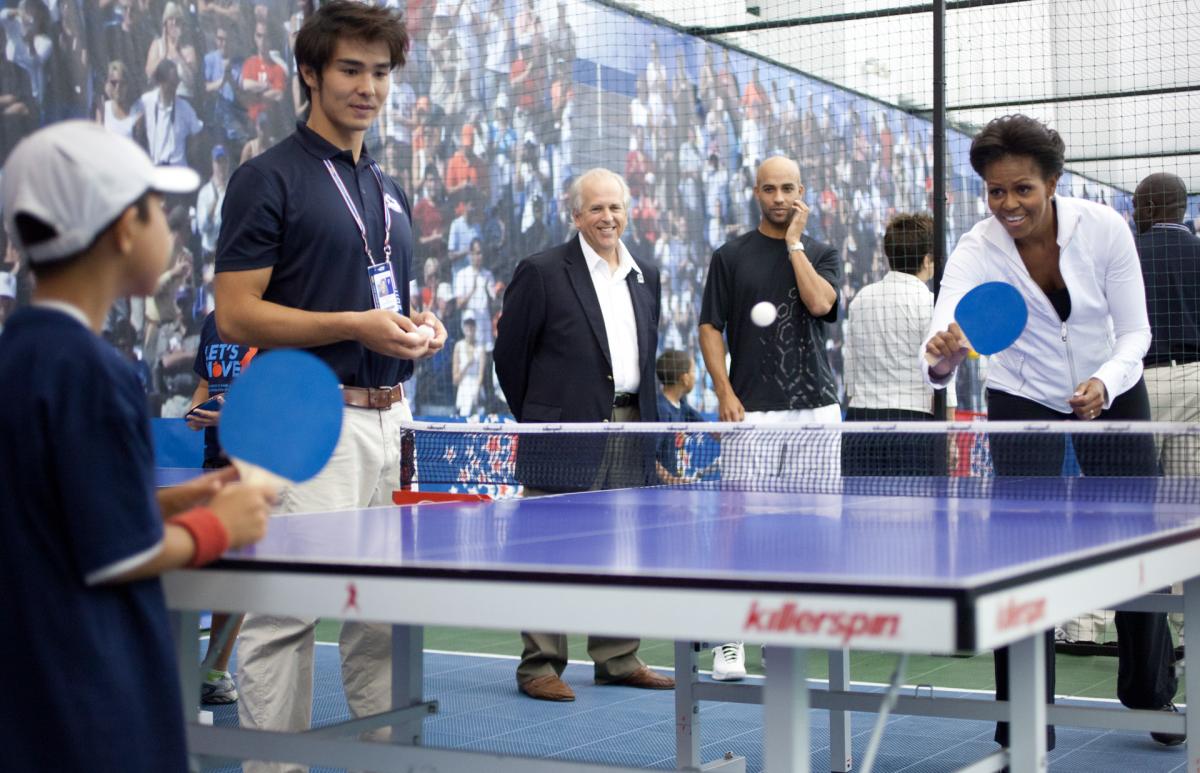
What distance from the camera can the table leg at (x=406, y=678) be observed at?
3.34 meters

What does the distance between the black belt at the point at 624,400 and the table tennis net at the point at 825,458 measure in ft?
0.67

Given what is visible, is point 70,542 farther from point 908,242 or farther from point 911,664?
point 908,242

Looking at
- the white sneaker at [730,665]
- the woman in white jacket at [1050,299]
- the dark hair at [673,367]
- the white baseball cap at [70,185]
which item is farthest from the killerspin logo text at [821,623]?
the dark hair at [673,367]

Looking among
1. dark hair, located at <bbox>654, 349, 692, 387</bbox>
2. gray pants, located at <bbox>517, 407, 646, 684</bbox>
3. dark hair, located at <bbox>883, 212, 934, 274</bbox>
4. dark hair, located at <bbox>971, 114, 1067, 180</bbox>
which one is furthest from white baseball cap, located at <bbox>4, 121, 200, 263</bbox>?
dark hair, located at <bbox>654, 349, 692, 387</bbox>

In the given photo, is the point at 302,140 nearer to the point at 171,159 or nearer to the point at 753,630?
the point at 753,630

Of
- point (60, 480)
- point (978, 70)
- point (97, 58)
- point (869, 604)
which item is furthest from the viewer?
point (978, 70)

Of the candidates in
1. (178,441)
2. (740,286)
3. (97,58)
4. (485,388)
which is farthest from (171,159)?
(740,286)

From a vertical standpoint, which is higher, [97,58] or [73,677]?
[97,58]

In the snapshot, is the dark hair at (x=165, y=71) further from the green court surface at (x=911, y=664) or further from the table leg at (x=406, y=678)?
the table leg at (x=406, y=678)

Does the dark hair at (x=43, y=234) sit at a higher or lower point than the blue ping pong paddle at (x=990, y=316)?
higher

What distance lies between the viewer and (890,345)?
6.21 metres

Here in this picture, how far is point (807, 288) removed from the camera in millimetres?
5680

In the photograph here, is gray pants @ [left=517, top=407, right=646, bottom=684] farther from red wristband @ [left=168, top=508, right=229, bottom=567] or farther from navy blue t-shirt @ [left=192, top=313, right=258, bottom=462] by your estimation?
red wristband @ [left=168, top=508, right=229, bottom=567]

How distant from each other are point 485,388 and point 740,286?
9.04 feet
